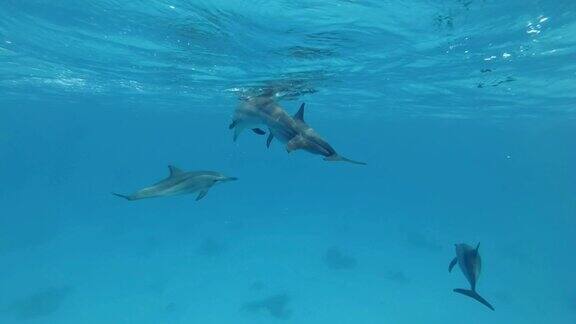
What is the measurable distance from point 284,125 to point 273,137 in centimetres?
113

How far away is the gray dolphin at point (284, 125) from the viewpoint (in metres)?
5.29

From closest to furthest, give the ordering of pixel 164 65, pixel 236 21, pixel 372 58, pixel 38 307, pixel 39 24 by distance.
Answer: pixel 236 21, pixel 39 24, pixel 372 58, pixel 164 65, pixel 38 307

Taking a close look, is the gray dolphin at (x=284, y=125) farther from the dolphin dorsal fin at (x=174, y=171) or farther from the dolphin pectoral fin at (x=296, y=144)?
the dolphin dorsal fin at (x=174, y=171)

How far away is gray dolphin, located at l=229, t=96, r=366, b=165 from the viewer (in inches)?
208

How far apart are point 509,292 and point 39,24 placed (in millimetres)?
35575

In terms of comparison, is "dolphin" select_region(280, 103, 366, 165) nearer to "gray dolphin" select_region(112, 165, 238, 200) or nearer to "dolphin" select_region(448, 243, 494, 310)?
"gray dolphin" select_region(112, 165, 238, 200)

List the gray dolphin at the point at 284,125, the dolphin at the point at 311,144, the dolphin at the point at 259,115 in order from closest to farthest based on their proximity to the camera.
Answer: the dolphin at the point at 311,144 → the gray dolphin at the point at 284,125 → the dolphin at the point at 259,115

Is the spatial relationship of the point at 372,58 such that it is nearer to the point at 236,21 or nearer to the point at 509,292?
the point at 236,21

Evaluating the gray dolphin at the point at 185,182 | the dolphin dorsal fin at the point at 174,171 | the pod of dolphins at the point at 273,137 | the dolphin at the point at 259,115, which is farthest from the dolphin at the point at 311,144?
the dolphin dorsal fin at the point at 174,171

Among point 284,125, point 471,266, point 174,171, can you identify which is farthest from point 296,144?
point 471,266

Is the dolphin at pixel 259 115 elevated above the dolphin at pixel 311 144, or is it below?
above

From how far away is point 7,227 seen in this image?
47.8 metres

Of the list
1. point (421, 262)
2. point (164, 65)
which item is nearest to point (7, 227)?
point (164, 65)

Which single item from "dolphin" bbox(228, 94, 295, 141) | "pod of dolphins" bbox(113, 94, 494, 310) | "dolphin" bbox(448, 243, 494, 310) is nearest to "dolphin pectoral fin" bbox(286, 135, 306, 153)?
"pod of dolphins" bbox(113, 94, 494, 310)
